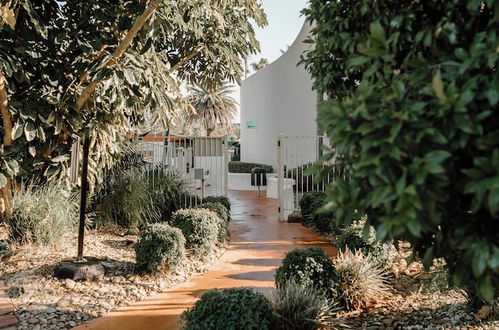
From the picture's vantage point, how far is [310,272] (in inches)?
148

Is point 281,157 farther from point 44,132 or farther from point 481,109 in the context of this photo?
Result: point 481,109

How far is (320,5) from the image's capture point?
2514 millimetres

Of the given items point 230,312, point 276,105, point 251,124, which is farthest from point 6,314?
point 251,124

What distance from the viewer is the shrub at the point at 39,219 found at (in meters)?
5.53

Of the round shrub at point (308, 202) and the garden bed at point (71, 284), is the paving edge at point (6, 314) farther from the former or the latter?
the round shrub at point (308, 202)

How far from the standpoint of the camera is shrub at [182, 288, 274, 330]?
2760 mm

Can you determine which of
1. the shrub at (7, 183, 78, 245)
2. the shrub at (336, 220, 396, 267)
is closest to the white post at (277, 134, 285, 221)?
the shrub at (336, 220, 396, 267)

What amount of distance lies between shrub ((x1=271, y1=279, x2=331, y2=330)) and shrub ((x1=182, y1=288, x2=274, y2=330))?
267mm

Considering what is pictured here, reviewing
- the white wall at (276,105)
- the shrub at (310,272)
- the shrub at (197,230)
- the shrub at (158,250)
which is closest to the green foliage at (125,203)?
the shrub at (197,230)

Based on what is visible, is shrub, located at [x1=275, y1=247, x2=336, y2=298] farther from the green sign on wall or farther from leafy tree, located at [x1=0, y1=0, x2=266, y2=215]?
the green sign on wall

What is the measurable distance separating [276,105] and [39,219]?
13.3 meters

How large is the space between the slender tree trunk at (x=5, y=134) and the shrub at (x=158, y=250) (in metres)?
2.25

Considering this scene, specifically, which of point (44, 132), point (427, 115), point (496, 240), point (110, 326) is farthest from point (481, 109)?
point (44, 132)

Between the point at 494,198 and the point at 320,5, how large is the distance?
66.4 inches
